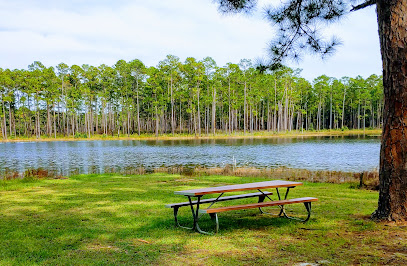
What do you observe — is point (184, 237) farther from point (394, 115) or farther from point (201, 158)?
point (201, 158)

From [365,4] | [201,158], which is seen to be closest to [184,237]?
[365,4]

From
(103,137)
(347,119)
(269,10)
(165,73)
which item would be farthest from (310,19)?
(347,119)

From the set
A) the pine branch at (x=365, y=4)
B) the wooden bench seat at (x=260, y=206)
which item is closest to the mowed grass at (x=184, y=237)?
the wooden bench seat at (x=260, y=206)

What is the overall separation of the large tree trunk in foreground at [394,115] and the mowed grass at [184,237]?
0.45m

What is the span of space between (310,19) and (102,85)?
66.0 m

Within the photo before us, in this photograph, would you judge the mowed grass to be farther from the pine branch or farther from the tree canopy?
the pine branch

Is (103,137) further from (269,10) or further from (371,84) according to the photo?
(371,84)

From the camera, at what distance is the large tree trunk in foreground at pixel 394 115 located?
5371mm

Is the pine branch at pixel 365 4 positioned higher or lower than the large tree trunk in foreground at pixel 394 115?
higher

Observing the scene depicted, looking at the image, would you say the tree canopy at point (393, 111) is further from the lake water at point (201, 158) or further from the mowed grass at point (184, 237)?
the lake water at point (201, 158)

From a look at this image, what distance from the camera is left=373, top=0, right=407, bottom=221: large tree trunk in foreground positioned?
5.37m

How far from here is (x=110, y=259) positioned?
418 centimetres

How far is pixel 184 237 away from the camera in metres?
5.13

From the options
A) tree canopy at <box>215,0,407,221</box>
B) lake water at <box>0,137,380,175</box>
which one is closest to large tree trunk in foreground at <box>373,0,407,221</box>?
tree canopy at <box>215,0,407,221</box>
